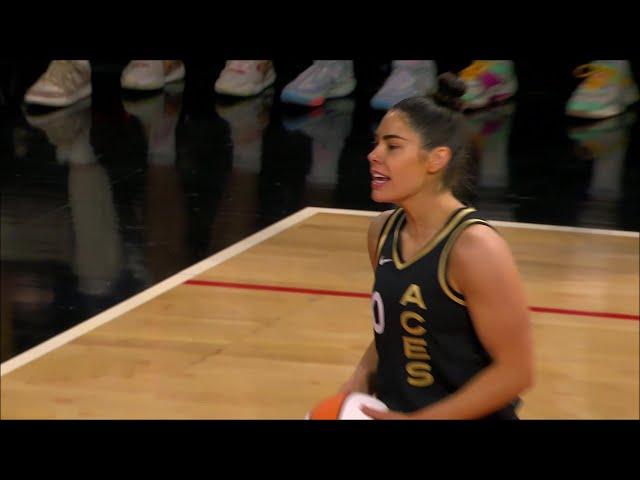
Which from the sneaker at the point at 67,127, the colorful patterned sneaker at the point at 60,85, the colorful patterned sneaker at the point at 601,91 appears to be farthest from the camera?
the colorful patterned sneaker at the point at 60,85

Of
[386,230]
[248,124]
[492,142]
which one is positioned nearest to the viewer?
[386,230]

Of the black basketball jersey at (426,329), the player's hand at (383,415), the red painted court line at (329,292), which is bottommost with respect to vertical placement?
the red painted court line at (329,292)

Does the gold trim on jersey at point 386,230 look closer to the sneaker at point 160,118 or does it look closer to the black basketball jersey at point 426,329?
the black basketball jersey at point 426,329

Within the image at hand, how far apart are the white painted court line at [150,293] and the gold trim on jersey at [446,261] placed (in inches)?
76.2

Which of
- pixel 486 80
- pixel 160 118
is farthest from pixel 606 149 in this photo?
pixel 160 118

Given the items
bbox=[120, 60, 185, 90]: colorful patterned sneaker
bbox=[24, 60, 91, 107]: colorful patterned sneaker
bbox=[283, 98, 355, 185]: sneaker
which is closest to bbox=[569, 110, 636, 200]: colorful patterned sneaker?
bbox=[283, 98, 355, 185]: sneaker

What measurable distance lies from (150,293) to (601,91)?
177 inches

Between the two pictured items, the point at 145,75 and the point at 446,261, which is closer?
the point at 446,261

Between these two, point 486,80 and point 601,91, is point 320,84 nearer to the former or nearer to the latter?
point 486,80

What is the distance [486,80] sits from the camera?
28.7 ft

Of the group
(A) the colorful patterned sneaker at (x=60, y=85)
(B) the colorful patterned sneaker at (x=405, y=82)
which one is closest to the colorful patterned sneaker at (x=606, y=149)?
(B) the colorful patterned sneaker at (x=405, y=82)

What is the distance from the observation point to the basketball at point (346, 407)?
2568 mm

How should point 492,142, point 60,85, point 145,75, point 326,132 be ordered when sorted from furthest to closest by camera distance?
point 145,75, point 60,85, point 326,132, point 492,142

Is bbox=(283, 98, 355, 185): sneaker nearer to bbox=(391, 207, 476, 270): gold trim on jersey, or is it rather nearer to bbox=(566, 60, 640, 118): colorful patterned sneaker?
bbox=(566, 60, 640, 118): colorful patterned sneaker
